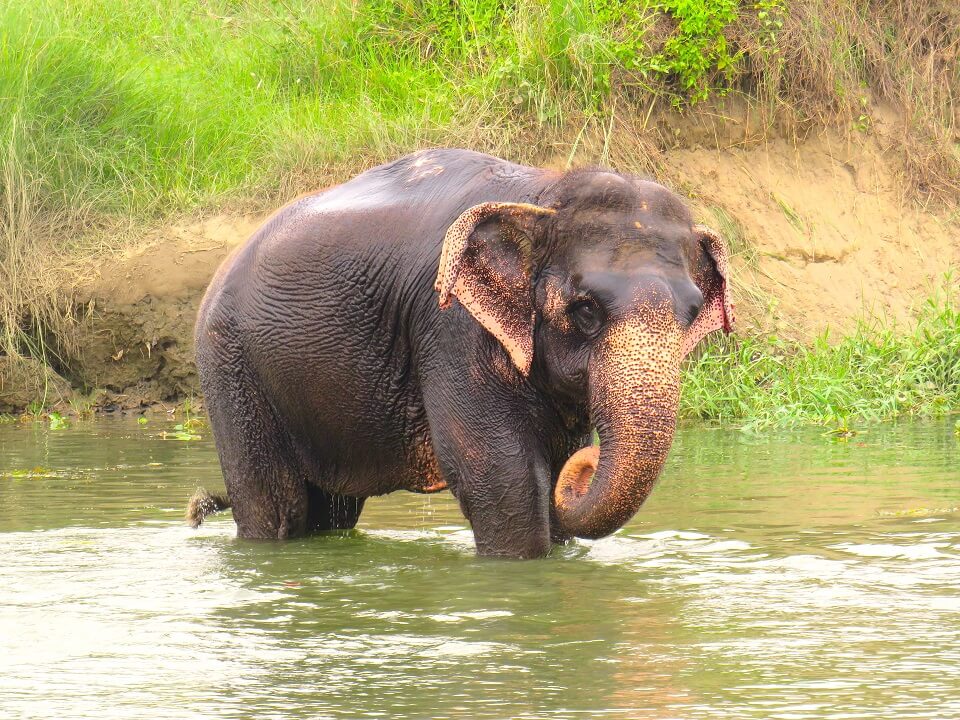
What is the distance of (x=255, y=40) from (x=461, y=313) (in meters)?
10.3

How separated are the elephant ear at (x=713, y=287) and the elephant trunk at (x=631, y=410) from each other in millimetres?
582

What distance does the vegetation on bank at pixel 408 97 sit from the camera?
12.8 meters

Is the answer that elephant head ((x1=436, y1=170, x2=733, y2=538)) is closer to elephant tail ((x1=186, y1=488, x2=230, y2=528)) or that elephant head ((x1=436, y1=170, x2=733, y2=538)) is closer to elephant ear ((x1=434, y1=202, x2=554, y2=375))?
elephant ear ((x1=434, y1=202, x2=554, y2=375))

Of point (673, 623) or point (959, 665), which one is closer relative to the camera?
point (959, 665)

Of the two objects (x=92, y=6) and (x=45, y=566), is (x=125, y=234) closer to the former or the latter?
(x=92, y=6)

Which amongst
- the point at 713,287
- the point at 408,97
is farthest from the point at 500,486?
the point at 408,97

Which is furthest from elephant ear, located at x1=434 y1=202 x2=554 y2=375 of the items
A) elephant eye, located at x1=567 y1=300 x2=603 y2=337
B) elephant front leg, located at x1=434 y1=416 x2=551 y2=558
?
elephant front leg, located at x1=434 y1=416 x2=551 y2=558

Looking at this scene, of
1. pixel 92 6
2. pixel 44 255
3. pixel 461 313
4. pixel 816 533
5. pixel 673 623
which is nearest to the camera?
pixel 673 623

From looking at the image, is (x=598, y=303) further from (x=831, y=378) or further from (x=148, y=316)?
(x=148, y=316)

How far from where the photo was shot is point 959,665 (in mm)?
4305

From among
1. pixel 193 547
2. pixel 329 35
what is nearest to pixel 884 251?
pixel 329 35

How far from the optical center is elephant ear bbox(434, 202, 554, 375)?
557 centimetres

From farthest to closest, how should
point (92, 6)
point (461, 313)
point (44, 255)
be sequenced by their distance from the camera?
1. point (92, 6)
2. point (44, 255)
3. point (461, 313)

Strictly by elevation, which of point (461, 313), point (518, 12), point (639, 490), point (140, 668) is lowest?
point (140, 668)
